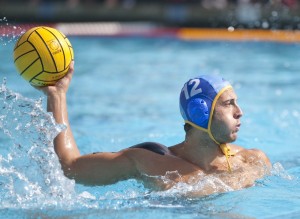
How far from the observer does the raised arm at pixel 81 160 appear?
3566 millimetres

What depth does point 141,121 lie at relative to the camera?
21.8 ft

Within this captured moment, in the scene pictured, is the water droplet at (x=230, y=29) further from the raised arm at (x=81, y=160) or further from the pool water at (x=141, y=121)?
the raised arm at (x=81, y=160)

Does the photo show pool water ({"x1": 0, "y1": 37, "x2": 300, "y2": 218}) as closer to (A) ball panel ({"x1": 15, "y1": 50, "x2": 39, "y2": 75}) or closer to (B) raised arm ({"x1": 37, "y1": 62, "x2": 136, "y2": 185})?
(B) raised arm ({"x1": 37, "y1": 62, "x2": 136, "y2": 185})

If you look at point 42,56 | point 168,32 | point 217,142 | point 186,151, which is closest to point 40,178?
point 42,56

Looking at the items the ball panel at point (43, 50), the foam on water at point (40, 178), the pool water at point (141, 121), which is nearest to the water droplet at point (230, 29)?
the pool water at point (141, 121)

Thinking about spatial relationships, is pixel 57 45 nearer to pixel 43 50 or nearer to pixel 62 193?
pixel 43 50

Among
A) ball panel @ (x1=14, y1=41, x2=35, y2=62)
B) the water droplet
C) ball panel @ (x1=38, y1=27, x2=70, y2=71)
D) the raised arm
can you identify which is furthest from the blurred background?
the raised arm

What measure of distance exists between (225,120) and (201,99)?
6.5 inches

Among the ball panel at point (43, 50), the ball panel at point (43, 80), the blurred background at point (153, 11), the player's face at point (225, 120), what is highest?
the ball panel at point (43, 50)

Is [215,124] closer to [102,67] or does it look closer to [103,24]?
[102,67]

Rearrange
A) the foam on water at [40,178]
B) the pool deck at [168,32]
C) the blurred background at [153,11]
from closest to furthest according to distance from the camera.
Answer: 1. the foam on water at [40,178]
2. the pool deck at [168,32]
3. the blurred background at [153,11]

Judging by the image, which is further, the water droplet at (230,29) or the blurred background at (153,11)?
the blurred background at (153,11)

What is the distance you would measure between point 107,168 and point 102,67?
6036 millimetres

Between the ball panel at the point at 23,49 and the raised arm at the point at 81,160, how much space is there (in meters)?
0.24
